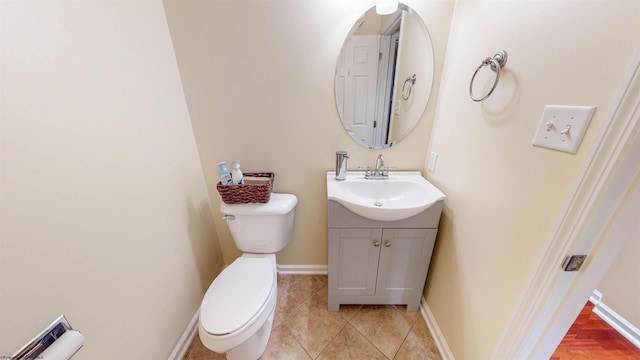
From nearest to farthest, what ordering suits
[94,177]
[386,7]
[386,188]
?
1. [94,177]
2. [386,7]
3. [386,188]

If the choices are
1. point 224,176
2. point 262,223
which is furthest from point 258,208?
point 224,176

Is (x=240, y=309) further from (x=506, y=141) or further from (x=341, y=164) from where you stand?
(x=506, y=141)

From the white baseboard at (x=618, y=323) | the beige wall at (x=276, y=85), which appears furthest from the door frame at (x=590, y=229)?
the white baseboard at (x=618, y=323)

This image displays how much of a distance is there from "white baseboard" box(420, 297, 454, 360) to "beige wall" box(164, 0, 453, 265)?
0.90m

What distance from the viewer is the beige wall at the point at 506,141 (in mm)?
496

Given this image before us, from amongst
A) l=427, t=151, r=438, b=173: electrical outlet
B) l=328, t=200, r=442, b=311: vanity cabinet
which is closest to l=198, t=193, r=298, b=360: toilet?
l=328, t=200, r=442, b=311: vanity cabinet

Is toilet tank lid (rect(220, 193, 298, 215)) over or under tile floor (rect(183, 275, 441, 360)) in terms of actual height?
over

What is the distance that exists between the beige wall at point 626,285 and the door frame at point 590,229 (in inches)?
45.3

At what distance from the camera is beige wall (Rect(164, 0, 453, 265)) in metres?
1.06

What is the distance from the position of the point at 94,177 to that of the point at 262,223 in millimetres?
726

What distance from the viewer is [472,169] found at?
0.91m

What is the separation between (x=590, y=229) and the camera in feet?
1.65

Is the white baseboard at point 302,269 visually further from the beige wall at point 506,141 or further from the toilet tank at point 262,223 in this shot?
the beige wall at point 506,141

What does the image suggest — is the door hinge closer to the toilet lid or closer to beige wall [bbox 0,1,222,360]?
the toilet lid
